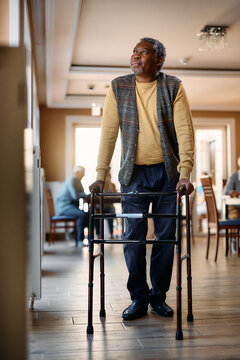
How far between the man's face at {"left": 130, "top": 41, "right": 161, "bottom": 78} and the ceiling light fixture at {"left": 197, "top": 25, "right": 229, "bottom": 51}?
296 centimetres

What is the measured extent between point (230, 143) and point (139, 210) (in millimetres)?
6930

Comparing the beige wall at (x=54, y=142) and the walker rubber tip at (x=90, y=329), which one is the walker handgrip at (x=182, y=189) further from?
the beige wall at (x=54, y=142)

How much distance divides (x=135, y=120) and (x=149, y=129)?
0.09m

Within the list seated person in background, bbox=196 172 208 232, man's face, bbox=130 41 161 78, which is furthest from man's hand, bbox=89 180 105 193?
seated person in background, bbox=196 172 208 232

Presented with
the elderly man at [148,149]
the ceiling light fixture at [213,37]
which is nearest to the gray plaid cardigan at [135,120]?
the elderly man at [148,149]

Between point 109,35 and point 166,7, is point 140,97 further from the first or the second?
point 109,35

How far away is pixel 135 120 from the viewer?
7.70 ft

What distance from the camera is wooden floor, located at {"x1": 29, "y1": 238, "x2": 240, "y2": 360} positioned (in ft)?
5.90

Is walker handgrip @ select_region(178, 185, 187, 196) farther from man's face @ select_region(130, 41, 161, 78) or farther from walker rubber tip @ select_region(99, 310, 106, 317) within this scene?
walker rubber tip @ select_region(99, 310, 106, 317)

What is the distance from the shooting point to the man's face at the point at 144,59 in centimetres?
232

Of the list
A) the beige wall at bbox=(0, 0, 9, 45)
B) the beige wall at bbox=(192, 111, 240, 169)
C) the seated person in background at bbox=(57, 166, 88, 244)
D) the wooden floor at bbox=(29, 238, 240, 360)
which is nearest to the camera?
the wooden floor at bbox=(29, 238, 240, 360)

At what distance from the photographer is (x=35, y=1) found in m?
4.27

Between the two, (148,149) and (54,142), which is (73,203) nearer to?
(54,142)

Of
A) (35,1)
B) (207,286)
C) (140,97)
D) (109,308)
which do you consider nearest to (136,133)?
(140,97)
